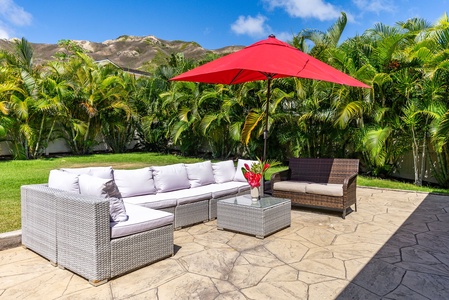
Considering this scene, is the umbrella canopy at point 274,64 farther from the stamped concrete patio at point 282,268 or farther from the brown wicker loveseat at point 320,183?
the stamped concrete patio at point 282,268

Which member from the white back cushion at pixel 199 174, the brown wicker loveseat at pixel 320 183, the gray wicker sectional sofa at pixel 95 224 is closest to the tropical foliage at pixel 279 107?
the brown wicker loveseat at pixel 320 183

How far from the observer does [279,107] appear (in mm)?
10023

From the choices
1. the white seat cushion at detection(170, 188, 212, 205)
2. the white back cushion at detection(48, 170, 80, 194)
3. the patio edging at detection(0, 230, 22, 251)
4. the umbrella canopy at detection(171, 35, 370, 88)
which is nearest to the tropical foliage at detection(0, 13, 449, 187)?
the umbrella canopy at detection(171, 35, 370, 88)

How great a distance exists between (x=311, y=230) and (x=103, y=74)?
40.6ft

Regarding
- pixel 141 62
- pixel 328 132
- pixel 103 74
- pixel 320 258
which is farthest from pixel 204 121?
pixel 141 62

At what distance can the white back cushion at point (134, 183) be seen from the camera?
4801mm

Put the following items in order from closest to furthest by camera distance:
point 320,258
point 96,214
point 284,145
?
point 96,214
point 320,258
point 284,145

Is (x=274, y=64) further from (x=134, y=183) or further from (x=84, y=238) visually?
(x=84, y=238)

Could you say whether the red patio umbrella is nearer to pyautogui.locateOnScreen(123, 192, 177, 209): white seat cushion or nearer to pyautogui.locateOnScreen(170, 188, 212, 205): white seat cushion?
Answer: pyautogui.locateOnScreen(170, 188, 212, 205): white seat cushion

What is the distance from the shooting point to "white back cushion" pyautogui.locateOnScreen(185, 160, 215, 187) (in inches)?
226

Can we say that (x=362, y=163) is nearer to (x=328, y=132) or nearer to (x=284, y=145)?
(x=328, y=132)

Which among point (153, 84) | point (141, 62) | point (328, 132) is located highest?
point (141, 62)

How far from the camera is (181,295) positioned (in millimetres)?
2904

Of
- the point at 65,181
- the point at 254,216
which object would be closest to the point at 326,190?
the point at 254,216
